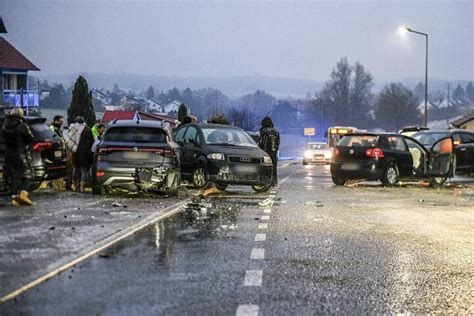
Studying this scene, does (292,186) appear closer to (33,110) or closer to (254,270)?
(254,270)

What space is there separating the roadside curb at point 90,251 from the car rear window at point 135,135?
2986 millimetres

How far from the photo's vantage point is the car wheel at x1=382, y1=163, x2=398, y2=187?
21281 mm

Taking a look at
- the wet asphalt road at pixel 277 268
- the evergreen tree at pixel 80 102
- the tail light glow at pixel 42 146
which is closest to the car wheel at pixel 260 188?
the wet asphalt road at pixel 277 268

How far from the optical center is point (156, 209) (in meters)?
13.3

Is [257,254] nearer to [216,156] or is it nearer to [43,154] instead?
[43,154]

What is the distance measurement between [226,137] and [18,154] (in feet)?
21.8

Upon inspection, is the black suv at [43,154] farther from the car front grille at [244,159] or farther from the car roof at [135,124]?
the car front grille at [244,159]

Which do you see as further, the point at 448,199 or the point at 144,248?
the point at 448,199

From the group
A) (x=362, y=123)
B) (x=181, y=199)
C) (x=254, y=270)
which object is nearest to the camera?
(x=254, y=270)

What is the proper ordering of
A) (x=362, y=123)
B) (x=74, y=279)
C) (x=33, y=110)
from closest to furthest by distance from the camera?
(x=74, y=279)
(x=33, y=110)
(x=362, y=123)

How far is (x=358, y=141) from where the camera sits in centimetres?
2178

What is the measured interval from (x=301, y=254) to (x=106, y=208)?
5.19 meters

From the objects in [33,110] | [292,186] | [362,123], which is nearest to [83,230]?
[292,186]

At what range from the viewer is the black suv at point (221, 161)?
1750cm
